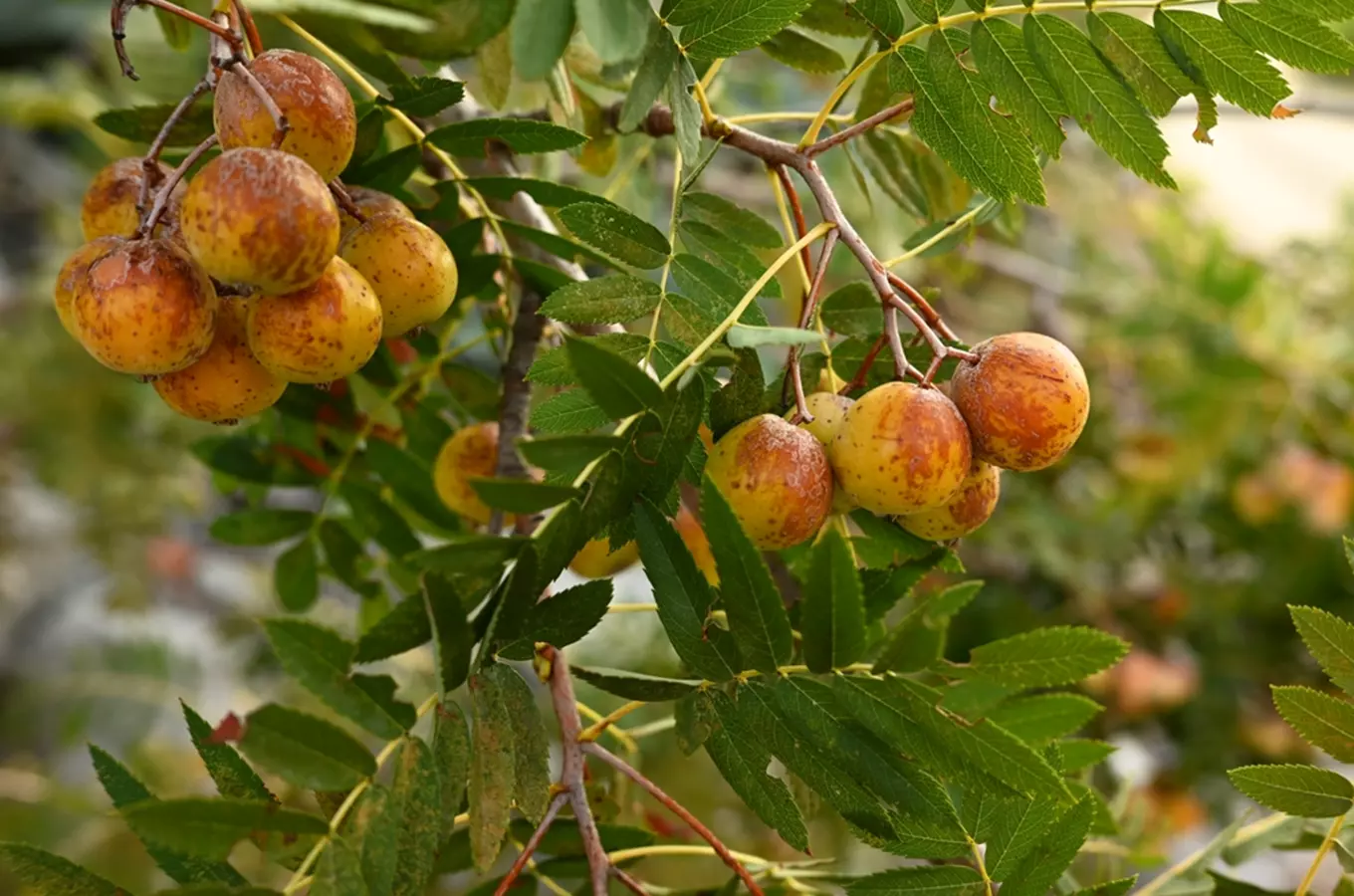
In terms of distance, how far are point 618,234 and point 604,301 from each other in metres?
0.05

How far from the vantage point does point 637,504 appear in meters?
0.60

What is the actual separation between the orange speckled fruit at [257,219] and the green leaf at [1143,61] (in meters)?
0.46

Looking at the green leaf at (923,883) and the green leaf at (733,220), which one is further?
the green leaf at (733,220)

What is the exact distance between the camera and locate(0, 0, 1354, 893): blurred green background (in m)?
1.99

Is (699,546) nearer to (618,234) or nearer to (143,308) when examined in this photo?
(618,234)

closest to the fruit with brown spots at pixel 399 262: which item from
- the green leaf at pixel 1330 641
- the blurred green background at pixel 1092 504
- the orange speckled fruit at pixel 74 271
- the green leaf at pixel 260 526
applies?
the orange speckled fruit at pixel 74 271

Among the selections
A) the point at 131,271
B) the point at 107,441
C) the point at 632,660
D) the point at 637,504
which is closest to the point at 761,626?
the point at 637,504

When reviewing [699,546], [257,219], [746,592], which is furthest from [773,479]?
[699,546]

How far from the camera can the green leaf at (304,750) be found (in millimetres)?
527

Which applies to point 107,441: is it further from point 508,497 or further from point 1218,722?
point 1218,722

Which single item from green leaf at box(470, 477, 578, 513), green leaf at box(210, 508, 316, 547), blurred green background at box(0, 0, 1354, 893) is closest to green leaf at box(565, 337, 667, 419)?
green leaf at box(470, 477, 578, 513)

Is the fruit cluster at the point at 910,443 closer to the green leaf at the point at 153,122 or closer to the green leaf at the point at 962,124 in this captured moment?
the green leaf at the point at 962,124

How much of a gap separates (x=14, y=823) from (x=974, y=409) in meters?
1.86

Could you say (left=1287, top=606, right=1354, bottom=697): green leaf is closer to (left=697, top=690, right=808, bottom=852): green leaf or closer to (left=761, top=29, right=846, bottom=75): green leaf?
(left=697, top=690, right=808, bottom=852): green leaf
